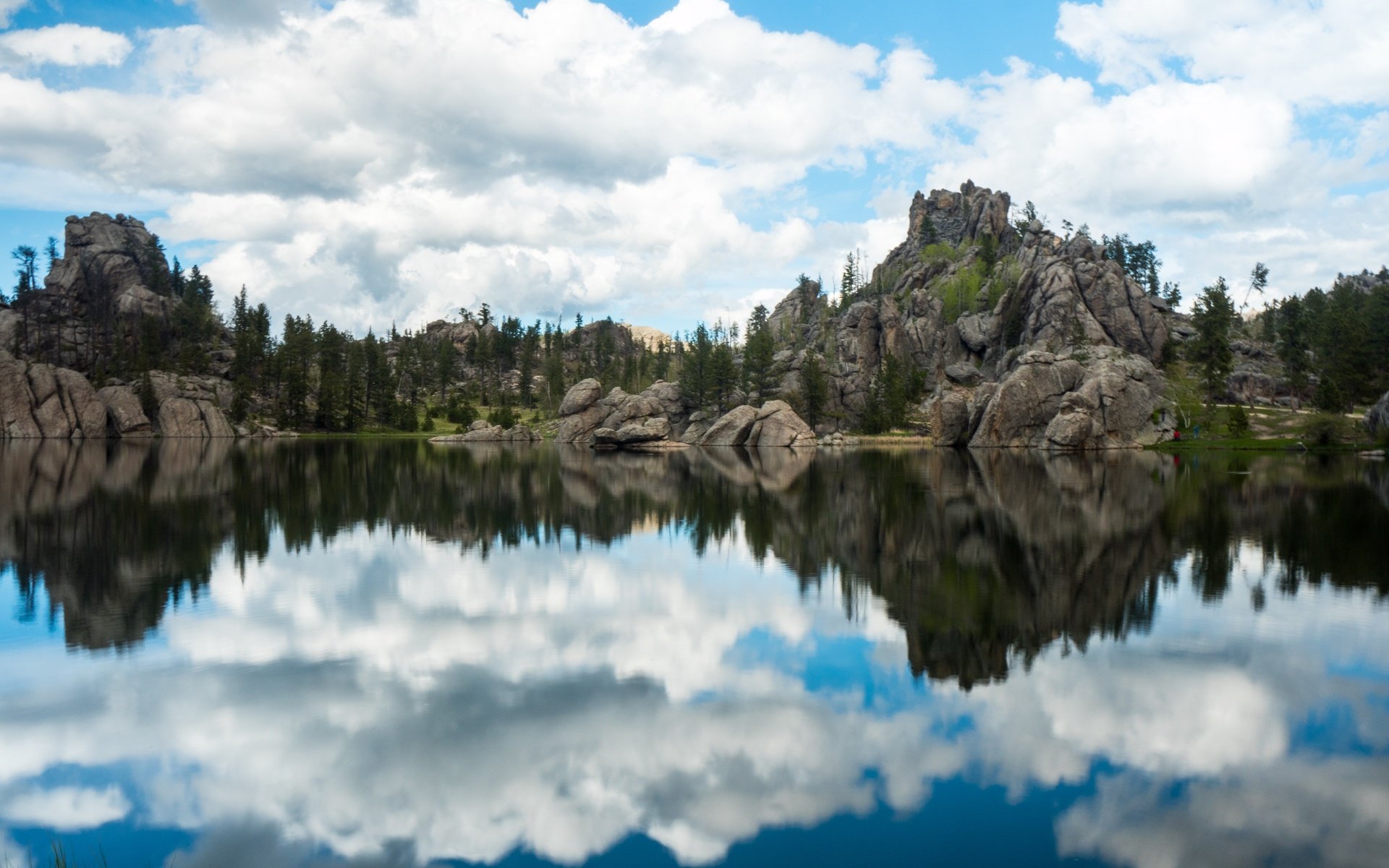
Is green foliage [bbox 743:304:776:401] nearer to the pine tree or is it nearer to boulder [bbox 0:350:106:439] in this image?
the pine tree

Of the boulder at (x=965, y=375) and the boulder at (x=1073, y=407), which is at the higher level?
the boulder at (x=965, y=375)

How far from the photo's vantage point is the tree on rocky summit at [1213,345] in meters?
122

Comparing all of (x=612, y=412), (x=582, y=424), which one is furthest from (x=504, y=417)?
(x=612, y=412)

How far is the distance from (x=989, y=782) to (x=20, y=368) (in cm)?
15656

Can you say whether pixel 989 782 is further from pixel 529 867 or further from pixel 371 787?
pixel 371 787

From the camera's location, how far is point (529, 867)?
391 inches

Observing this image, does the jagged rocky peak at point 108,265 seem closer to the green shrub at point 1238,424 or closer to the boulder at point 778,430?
the boulder at point 778,430

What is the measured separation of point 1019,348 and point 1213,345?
100 feet

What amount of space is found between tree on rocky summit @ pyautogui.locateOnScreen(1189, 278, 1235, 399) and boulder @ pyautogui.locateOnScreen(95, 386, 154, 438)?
167 metres

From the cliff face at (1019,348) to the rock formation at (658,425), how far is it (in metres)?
22.9

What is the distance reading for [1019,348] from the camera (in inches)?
5753

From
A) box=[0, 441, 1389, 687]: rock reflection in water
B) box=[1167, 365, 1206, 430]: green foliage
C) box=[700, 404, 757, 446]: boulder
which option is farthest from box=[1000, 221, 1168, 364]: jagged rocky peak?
box=[0, 441, 1389, 687]: rock reflection in water

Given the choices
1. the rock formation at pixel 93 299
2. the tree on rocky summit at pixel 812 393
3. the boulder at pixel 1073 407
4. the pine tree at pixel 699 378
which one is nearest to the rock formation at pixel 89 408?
the rock formation at pixel 93 299

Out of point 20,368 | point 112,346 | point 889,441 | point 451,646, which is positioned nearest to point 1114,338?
point 889,441
